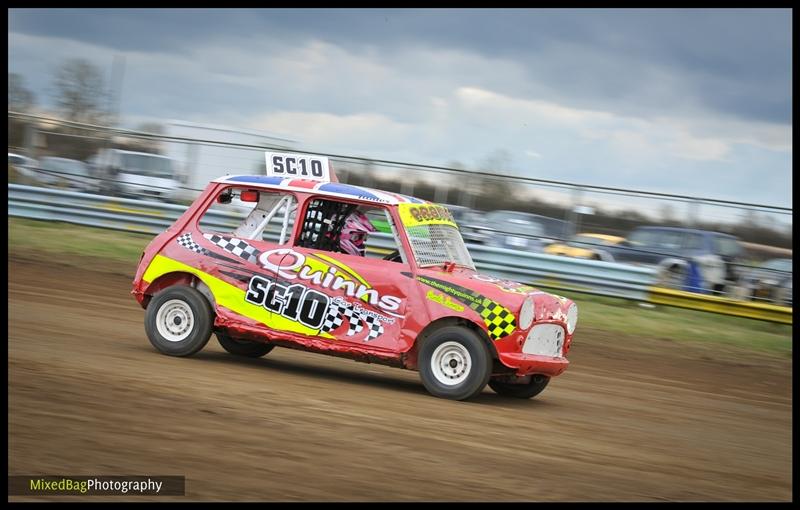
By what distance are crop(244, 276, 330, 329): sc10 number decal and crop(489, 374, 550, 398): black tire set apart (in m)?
1.86

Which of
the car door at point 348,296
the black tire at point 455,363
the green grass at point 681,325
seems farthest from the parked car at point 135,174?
the black tire at point 455,363

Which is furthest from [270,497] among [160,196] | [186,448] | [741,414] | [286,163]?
[160,196]

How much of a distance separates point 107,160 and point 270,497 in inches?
556

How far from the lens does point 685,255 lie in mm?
15305

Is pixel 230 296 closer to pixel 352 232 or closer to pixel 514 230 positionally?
pixel 352 232

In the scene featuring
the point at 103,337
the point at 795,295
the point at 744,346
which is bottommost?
the point at 103,337

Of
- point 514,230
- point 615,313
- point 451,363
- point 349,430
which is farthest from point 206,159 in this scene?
point 349,430

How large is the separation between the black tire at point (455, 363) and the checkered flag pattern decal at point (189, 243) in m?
2.23

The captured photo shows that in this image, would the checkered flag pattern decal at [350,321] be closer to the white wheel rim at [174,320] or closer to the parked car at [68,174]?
the white wheel rim at [174,320]

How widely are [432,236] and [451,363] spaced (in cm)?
121

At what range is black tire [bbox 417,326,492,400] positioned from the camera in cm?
774

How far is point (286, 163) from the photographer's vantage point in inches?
349

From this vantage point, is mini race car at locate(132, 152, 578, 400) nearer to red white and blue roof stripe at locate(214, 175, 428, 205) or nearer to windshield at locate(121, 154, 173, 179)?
red white and blue roof stripe at locate(214, 175, 428, 205)

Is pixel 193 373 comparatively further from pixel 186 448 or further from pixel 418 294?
pixel 186 448
